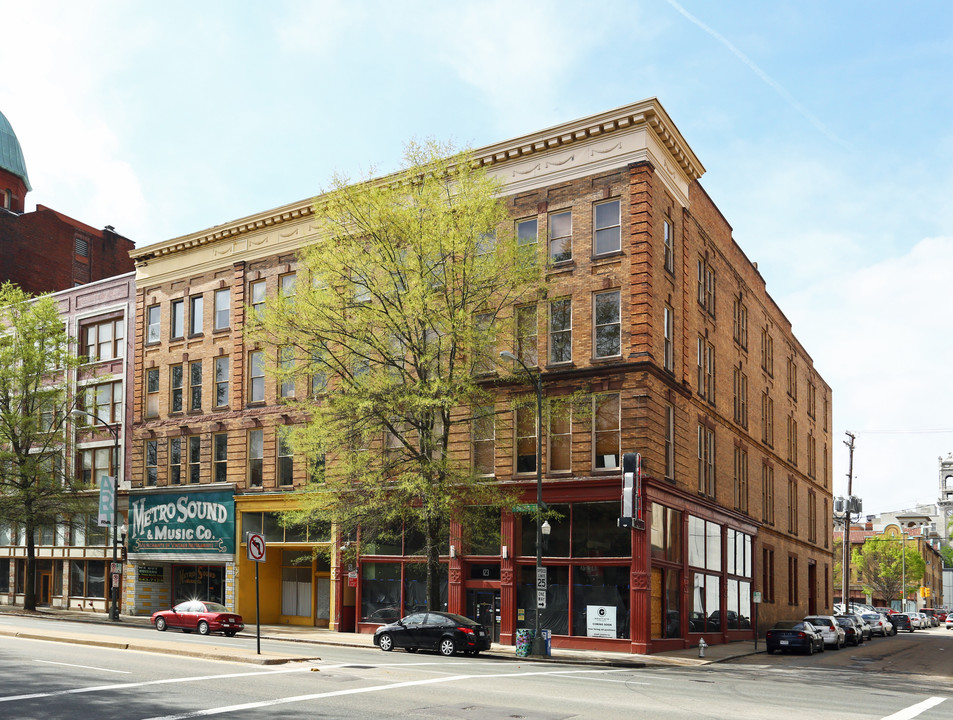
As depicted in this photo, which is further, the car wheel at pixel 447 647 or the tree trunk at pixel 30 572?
Result: the tree trunk at pixel 30 572

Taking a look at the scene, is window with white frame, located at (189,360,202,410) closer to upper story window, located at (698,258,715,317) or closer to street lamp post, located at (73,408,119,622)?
street lamp post, located at (73,408,119,622)

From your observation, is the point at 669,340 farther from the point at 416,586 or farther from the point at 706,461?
the point at 416,586

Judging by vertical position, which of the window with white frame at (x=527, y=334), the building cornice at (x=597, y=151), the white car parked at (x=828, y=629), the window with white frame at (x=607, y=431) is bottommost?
the white car parked at (x=828, y=629)

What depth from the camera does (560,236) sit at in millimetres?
36250

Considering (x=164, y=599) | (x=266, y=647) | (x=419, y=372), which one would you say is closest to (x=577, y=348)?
(x=419, y=372)

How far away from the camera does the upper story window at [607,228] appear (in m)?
35.0

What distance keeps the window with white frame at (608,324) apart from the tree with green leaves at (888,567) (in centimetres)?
9594

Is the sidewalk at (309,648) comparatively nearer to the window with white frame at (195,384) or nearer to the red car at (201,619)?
the red car at (201,619)

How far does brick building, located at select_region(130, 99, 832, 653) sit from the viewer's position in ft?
111

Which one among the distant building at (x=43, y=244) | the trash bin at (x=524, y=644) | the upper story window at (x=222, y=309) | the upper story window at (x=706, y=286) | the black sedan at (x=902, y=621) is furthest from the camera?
the black sedan at (x=902, y=621)

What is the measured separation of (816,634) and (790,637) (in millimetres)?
2971

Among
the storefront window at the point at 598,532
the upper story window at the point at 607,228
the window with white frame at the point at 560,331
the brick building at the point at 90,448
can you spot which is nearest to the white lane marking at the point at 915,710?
the storefront window at the point at 598,532

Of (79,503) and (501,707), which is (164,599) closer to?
(79,503)

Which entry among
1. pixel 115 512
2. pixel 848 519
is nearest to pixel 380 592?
pixel 115 512
